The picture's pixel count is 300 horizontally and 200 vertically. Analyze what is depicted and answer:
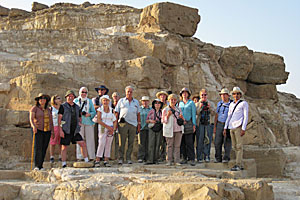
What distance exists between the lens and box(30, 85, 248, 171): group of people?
296 inches

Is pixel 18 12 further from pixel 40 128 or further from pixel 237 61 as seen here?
pixel 40 128

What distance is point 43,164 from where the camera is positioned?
310 inches

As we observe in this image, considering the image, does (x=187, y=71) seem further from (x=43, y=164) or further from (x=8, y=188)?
(x=8, y=188)

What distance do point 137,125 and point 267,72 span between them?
1429 centimetres

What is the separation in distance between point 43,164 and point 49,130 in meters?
0.88

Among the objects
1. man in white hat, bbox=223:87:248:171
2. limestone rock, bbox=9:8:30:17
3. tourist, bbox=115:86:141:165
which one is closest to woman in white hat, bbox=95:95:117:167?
tourist, bbox=115:86:141:165

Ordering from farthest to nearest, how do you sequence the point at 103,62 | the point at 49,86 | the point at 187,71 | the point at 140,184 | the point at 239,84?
the point at 239,84 < the point at 187,71 < the point at 103,62 < the point at 49,86 < the point at 140,184

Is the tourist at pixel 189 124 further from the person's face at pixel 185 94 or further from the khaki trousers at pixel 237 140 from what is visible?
the khaki trousers at pixel 237 140

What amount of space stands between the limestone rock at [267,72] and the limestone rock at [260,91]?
22 cm

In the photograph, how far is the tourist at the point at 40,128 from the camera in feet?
23.8

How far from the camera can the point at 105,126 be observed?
782cm

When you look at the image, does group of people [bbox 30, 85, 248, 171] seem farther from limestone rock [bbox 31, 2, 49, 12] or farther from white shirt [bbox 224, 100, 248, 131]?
limestone rock [bbox 31, 2, 49, 12]

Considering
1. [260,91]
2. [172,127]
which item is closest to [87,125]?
[172,127]

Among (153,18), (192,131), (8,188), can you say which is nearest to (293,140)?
(153,18)
